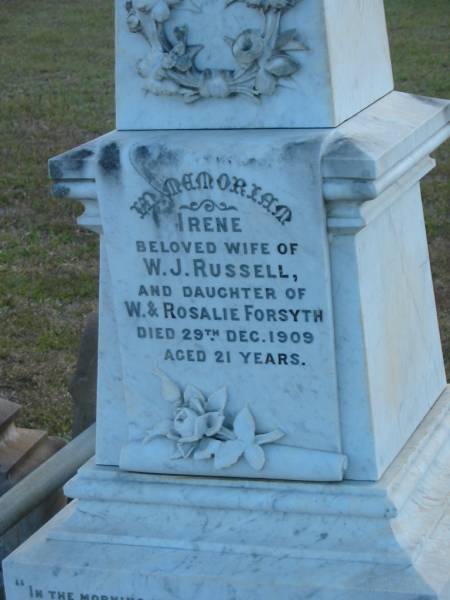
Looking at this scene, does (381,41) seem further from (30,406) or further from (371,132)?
(30,406)

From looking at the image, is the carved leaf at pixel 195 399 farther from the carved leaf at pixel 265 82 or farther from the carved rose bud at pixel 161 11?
the carved rose bud at pixel 161 11

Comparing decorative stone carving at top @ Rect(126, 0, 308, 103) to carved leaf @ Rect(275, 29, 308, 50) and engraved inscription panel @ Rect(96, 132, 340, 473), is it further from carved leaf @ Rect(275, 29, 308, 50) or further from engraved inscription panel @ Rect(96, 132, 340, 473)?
engraved inscription panel @ Rect(96, 132, 340, 473)

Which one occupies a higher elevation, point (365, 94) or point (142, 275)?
point (365, 94)

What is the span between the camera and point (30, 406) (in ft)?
17.5

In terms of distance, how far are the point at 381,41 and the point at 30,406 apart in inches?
102

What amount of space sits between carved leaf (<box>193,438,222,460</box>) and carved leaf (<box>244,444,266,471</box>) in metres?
0.08

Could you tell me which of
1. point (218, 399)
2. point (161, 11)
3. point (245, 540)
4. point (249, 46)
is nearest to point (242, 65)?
point (249, 46)

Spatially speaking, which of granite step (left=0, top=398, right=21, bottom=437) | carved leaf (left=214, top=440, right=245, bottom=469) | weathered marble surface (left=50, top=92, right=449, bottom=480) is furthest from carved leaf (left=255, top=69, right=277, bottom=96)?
granite step (left=0, top=398, right=21, bottom=437)

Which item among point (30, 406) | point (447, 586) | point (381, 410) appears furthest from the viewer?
point (30, 406)

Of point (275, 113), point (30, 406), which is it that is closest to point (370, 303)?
point (275, 113)

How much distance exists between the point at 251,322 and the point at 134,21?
75 centimetres

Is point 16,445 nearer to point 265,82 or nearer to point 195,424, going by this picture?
point 195,424

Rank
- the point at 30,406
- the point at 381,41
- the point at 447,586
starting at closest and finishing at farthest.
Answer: the point at 447,586 < the point at 381,41 < the point at 30,406

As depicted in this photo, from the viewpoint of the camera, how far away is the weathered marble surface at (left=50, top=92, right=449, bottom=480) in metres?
2.92
